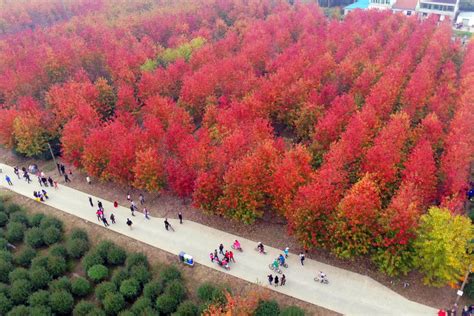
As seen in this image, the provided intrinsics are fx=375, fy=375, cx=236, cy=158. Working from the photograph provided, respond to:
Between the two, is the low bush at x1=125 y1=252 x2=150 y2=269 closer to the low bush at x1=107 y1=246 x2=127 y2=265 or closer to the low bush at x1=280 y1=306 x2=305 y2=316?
the low bush at x1=107 y1=246 x2=127 y2=265

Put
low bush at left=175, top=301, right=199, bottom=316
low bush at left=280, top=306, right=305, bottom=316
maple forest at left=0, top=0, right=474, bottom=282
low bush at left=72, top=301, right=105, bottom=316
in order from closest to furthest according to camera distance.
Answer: low bush at left=280, top=306, right=305, bottom=316
low bush at left=175, top=301, right=199, bottom=316
low bush at left=72, top=301, right=105, bottom=316
maple forest at left=0, top=0, right=474, bottom=282

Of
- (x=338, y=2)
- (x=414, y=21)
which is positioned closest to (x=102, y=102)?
(x=414, y=21)

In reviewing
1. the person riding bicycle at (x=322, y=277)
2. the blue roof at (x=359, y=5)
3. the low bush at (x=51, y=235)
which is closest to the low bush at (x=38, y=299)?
the low bush at (x=51, y=235)

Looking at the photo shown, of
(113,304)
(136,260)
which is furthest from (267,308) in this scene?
(136,260)

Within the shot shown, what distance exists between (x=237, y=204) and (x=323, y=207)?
6943 millimetres

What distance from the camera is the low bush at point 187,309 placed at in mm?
24250

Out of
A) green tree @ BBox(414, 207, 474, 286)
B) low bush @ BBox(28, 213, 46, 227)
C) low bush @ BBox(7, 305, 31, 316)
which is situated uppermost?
green tree @ BBox(414, 207, 474, 286)

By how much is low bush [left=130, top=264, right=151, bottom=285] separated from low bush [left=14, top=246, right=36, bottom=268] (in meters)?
8.91

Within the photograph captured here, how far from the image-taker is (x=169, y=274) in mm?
27422

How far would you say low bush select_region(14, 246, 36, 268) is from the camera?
2992 cm

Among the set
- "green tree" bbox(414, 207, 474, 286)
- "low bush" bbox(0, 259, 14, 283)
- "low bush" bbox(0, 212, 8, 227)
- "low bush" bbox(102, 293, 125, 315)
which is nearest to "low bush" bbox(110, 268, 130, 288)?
"low bush" bbox(102, 293, 125, 315)

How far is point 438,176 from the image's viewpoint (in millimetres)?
33344

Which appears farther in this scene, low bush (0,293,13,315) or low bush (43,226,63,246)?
low bush (43,226,63,246)

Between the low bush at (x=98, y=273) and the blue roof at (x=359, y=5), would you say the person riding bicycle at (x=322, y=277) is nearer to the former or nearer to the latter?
the low bush at (x=98, y=273)
